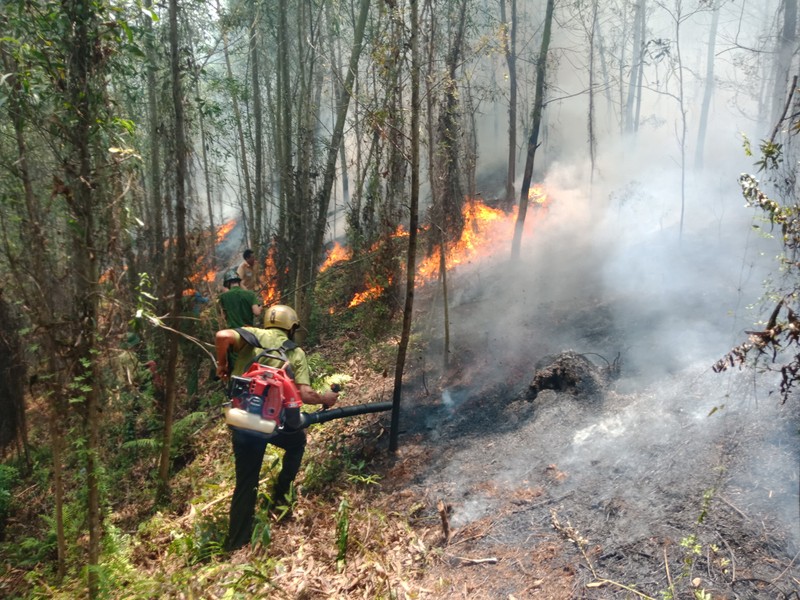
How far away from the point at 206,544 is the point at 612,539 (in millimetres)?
3751

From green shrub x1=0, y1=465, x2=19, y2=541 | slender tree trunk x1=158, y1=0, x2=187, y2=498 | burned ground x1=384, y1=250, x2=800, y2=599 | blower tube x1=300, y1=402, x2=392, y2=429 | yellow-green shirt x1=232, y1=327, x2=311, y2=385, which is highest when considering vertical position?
slender tree trunk x1=158, y1=0, x2=187, y2=498

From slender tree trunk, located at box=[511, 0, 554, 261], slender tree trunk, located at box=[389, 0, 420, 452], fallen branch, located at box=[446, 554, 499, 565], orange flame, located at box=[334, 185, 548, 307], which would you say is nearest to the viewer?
fallen branch, located at box=[446, 554, 499, 565]

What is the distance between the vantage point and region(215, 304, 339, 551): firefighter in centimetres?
468

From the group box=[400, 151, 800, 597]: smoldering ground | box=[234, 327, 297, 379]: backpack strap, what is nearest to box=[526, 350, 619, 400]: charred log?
box=[400, 151, 800, 597]: smoldering ground

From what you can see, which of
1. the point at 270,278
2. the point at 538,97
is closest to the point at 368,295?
the point at 270,278

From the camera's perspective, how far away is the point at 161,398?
916cm

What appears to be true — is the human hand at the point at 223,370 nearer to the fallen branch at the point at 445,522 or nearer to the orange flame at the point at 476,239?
the fallen branch at the point at 445,522

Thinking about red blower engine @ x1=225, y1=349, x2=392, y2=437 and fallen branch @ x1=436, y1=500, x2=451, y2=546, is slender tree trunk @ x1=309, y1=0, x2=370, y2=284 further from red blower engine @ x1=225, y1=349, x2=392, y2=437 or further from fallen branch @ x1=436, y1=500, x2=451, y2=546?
fallen branch @ x1=436, y1=500, x2=451, y2=546

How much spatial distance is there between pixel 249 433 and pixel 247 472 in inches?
16.4

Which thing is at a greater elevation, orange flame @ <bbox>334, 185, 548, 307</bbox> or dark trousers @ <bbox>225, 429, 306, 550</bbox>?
orange flame @ <bbox>334, 185, 548, 307</bbox>

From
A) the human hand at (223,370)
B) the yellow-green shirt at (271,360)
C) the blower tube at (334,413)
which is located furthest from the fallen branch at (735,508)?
the human hand at (223,370)

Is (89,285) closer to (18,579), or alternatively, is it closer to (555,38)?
(18,579)

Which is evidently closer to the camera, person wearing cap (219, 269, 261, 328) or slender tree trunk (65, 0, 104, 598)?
slender tree trunk (65, 0, 104, 598)

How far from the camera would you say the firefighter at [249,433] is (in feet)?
15.3
